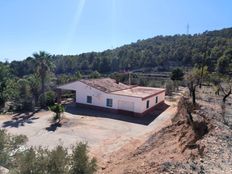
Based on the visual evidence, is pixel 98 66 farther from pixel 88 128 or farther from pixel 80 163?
pixel 80 163

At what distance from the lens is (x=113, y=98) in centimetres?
2720

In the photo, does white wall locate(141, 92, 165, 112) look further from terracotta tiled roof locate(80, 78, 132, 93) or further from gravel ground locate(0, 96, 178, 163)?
terracotta tiled roof locate(80, 78, 132, 93)

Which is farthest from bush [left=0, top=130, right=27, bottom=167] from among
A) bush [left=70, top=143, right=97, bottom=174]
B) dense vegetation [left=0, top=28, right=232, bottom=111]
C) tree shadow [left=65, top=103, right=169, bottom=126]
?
dense vegetation [left=0, top=28, right=232, bottom=111]

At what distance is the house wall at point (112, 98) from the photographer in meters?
25.7

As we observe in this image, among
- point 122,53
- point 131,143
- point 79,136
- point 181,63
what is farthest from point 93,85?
point 122,53

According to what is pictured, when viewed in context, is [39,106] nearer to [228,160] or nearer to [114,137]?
[114,137]

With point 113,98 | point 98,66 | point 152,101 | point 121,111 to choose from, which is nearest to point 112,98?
point 113,98

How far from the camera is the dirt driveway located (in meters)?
17.2

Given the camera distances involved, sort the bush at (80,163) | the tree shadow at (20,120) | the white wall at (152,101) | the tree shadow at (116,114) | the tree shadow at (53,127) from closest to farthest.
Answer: the bush at (80,163), the tree shadow at (53,127), the tree shadow at (20,120), the tree shadow at (116,114), the white wall at (152,101)

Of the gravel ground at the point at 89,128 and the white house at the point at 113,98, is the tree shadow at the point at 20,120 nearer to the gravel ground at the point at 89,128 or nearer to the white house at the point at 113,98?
the gravel ground at the point at 89,128

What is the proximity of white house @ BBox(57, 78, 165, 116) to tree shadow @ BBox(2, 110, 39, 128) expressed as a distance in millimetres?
6072

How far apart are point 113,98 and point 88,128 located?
7.08 metres

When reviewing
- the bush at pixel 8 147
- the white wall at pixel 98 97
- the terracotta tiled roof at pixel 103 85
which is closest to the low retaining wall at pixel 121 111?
the white wall at pixel 98 97

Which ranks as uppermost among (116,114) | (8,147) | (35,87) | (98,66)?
(98,66)
